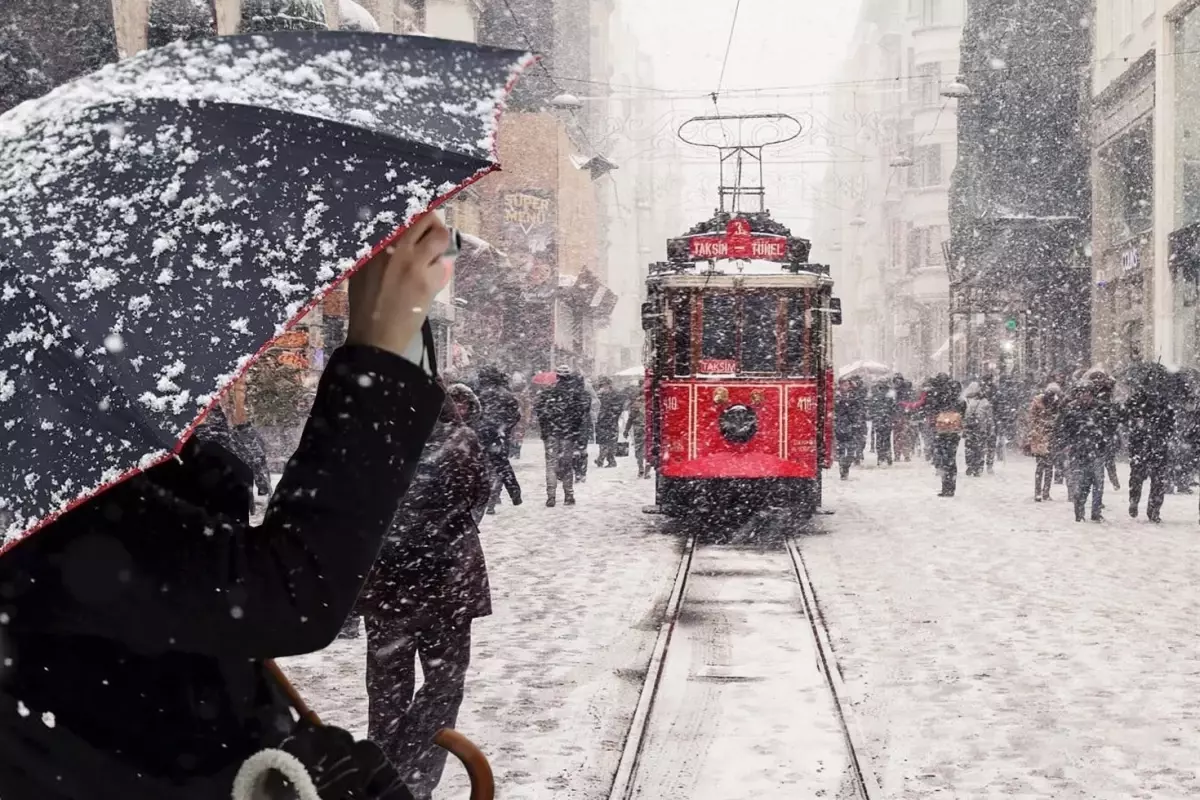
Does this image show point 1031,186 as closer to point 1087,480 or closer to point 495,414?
point 1087,480

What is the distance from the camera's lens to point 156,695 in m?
1.50

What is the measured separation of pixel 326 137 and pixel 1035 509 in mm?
17692

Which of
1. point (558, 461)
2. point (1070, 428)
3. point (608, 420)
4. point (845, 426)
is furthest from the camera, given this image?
point (608, 420)

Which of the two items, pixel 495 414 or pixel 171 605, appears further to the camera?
pixel 495 414

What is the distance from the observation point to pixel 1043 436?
19484 mm

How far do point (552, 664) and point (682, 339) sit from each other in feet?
26.8

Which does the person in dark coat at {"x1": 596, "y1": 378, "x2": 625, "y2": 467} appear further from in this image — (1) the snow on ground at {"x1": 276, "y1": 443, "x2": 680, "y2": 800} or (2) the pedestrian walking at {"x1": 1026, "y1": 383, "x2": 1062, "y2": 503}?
(1) the snow on ground at {"x1": 276, "y1": 443, "x2": 680, "y2": 800}

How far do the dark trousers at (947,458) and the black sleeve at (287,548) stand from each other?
62.5ft

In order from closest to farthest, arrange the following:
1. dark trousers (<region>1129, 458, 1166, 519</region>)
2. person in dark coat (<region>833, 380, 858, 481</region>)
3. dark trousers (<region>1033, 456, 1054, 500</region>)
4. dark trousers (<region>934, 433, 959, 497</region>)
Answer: dark trousers (<region>1129, 458, 1166, 519</region>)
dark trousers (<region>1033, 456, 1054, 500</region>)
dark trousers (<region>934, 433, 959, 497</region>)
person in dark coat (<region>833, 380, 858, 481</region>)

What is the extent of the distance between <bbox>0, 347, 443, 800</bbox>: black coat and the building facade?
42.2 metres

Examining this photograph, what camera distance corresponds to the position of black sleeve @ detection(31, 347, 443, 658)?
4.77 ft

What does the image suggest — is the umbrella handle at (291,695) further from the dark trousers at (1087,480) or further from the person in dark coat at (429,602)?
the dark trousers at (1087,480)

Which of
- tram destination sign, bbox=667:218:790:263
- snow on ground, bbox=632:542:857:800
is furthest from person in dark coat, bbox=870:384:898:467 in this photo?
snow on ground, bbox=632:542:857:800

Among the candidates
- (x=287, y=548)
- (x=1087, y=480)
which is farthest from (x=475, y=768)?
(x=1087, y=480)
